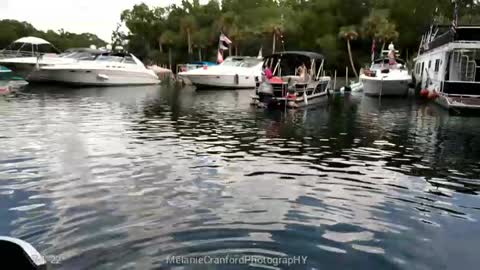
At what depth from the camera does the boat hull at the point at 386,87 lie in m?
33.0

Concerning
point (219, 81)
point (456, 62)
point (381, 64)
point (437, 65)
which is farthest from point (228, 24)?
point (456, 62)

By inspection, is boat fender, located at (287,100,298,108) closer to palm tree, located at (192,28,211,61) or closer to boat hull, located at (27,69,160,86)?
boat hull, located at (27,69,160,86)

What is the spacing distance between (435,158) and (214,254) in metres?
8.21

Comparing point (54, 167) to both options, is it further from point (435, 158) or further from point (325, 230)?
point (435, 158)

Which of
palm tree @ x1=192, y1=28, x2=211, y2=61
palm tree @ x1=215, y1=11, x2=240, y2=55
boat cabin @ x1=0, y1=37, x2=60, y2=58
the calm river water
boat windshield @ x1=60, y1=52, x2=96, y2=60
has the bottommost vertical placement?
the calm river water

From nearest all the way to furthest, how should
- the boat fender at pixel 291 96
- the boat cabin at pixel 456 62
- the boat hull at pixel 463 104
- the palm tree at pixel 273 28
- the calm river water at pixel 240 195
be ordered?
the calm river water at pixel 240 195 → the boat hull at pixel 463 104 → the boat fender at pixel 291 96 → the boat cabin at pixel 456 62 → the palm tree at pixel 273 28

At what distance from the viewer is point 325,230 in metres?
6.97

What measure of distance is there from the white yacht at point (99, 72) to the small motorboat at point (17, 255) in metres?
35.2

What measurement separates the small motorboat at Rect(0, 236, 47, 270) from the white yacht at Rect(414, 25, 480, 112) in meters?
22.4

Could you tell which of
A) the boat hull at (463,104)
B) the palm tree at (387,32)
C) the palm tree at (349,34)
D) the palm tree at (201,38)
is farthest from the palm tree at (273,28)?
the boat hull at (463,104)

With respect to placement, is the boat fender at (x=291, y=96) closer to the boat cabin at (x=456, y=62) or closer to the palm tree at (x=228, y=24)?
the boat cabin at (x=456, y=62)

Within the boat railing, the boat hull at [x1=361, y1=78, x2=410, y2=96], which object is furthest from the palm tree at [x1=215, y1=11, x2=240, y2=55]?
the boat hull at [x1=361, y1=78, x2=410, y2=96]

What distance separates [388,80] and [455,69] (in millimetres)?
6579

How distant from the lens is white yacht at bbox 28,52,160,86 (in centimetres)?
3769
